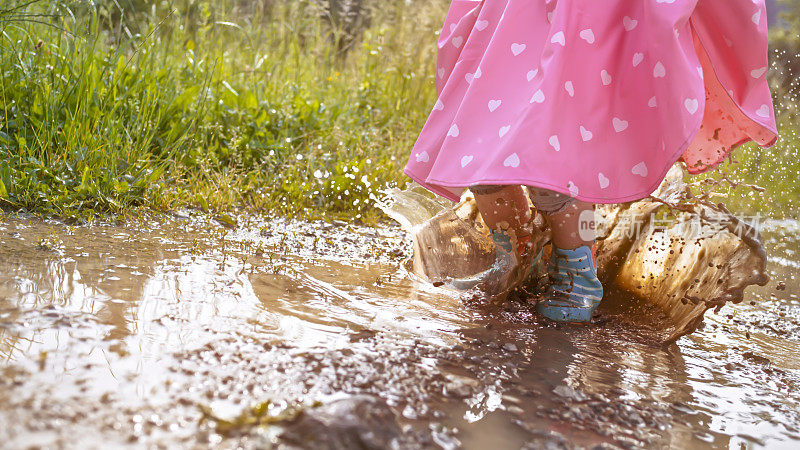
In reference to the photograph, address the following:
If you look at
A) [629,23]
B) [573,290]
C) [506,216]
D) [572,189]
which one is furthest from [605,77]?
[573,290]

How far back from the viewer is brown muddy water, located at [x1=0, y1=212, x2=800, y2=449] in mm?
1359

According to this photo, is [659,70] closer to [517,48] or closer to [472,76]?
[517,48]

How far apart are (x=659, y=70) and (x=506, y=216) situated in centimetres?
72

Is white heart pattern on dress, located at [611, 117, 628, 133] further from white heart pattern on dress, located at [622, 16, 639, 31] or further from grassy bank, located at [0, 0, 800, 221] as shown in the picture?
grassy bank, located at [0, 0, 800, 221]

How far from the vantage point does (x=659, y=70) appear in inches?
89.5

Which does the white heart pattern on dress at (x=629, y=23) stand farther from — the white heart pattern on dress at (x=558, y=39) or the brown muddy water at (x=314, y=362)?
the brown muddy water at (x=314, y=362)

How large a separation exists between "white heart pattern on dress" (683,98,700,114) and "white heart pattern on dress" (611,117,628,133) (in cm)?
19

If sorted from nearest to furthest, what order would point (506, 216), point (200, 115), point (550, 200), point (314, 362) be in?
point (314, 362)
point (550, 200)
point (506, 216)
point (200, 115)

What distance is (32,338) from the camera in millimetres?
1622

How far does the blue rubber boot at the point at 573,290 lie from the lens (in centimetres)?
251

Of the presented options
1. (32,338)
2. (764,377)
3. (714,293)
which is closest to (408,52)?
(714,293)

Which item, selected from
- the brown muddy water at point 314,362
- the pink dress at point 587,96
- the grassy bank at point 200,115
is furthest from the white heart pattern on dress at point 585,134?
the grassy bank at point 200,115

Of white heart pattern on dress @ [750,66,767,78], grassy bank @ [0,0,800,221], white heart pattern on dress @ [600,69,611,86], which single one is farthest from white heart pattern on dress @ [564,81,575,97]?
grassy bank @ [0,0,800,221]

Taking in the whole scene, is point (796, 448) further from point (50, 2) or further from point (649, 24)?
point (50, 2)
